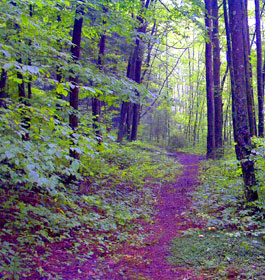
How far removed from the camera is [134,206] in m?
7.94

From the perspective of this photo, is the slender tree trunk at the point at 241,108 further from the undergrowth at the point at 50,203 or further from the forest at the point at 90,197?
the undergrowth at the point at 50,203

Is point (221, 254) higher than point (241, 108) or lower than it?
lower

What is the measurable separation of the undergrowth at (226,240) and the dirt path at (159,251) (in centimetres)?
23

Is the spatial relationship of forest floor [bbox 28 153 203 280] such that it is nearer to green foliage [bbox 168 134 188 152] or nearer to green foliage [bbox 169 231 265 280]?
green foliage [bbox 169 231 265 280]

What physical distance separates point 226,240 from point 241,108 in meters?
3.09

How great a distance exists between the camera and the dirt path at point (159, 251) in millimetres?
4316

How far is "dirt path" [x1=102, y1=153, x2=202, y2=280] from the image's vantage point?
4316 millimetres

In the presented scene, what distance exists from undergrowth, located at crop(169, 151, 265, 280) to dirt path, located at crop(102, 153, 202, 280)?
0.23 metres

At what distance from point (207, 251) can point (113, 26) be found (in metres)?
6.06

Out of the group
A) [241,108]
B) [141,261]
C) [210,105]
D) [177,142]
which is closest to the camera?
[141,261]

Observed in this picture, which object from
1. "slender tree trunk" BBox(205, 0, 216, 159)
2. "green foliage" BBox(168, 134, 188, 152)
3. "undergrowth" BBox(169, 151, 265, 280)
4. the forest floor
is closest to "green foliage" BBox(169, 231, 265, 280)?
"undergrowth" BBox(169, 151, 265, 280)

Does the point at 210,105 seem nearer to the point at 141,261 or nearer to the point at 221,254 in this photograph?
the point at 221,254

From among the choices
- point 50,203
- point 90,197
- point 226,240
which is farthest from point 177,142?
point 226,240

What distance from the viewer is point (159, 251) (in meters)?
5.23
